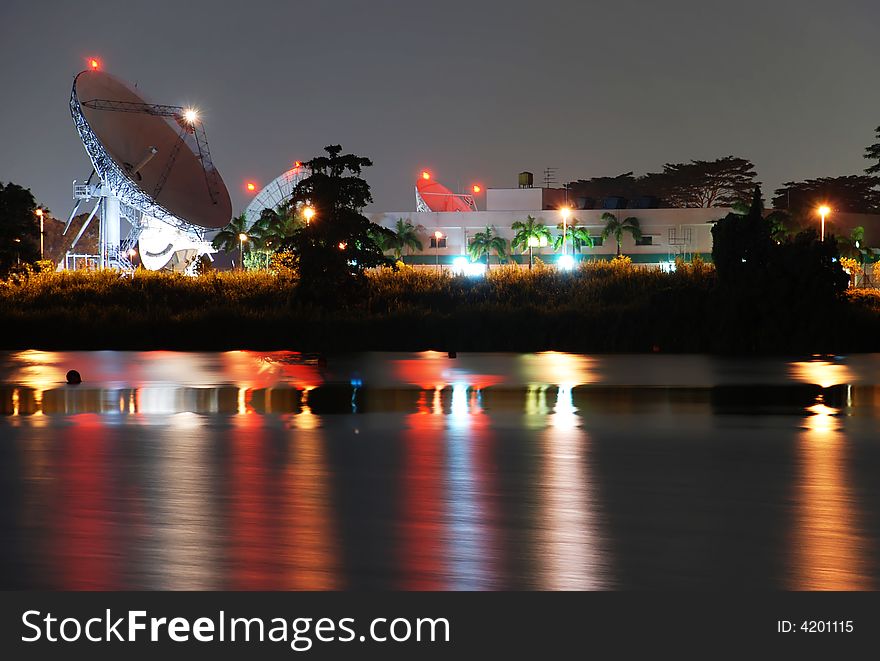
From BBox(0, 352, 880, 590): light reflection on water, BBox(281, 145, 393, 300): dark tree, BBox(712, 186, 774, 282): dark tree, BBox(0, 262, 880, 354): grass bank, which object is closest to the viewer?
BBox(0, 352, 880, 590): light reflection on water

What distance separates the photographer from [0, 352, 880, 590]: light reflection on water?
25.0 feet

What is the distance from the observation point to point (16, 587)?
23.4 feet

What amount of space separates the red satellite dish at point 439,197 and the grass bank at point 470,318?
65896 millimetres

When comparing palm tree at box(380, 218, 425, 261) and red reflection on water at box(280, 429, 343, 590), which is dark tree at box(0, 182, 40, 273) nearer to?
red reflection on water at box(280, 429, 343, 590)

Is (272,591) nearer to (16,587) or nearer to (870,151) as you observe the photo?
(16,587)

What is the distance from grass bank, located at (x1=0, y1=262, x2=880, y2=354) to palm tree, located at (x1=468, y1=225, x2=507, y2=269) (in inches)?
2147

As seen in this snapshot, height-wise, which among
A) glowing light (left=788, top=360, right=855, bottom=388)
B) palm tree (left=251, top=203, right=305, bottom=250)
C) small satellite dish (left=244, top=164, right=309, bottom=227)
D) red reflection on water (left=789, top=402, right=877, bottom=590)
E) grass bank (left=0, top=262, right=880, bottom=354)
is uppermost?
small satellite dish (left=244, top=164, right=309, bottom=227)

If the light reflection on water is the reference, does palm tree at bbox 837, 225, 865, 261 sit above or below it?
above

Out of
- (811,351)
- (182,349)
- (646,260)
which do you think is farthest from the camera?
(646,260)

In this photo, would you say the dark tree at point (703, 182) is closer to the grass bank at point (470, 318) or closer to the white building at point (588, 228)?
the white building at point (588, 228)

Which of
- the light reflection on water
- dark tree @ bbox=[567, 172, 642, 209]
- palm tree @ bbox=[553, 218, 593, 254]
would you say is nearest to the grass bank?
the light reflection on water

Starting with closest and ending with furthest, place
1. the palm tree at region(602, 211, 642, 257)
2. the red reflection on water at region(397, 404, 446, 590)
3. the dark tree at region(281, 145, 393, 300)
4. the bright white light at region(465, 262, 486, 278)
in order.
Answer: the red reflection on water at region(397, 404, 446, 590) → the dark tree at region(281, 145, 393, 300) → the bright white light at region(465, 262, 486, 278) → the palm tree at region(602, 211, 642, 257)

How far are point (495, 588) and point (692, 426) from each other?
8566 mm

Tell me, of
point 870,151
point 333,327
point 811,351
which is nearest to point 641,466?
point 811,351
